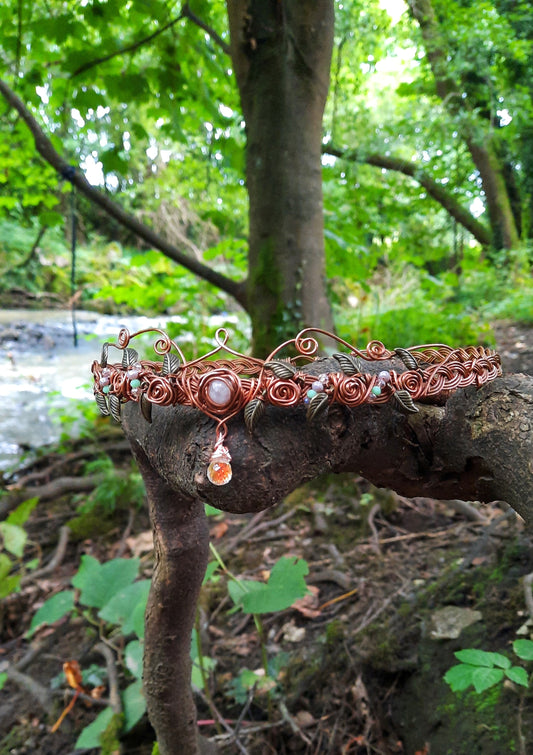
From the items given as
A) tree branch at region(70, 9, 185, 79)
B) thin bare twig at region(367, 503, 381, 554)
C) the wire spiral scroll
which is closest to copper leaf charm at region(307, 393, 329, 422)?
the wire spiral scroll

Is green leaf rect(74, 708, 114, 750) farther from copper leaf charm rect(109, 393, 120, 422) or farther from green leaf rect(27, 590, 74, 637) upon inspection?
copper leaf charm rect(109, 393, 120, 422)

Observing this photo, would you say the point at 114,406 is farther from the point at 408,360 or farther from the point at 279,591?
the point at 279,591

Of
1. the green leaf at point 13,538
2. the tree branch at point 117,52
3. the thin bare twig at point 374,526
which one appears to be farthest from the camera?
the tree branch at point 117,52

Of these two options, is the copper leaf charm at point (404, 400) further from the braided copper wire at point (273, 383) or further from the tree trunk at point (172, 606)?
the tree trunk at point (172, 606)

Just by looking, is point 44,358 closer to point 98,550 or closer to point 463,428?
point 98,550

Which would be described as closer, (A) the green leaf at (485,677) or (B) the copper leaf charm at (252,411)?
(B) the copper leaf charm at (252,411)

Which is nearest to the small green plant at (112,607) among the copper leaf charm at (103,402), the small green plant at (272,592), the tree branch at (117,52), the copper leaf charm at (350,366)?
the small green plant at (272,592)
